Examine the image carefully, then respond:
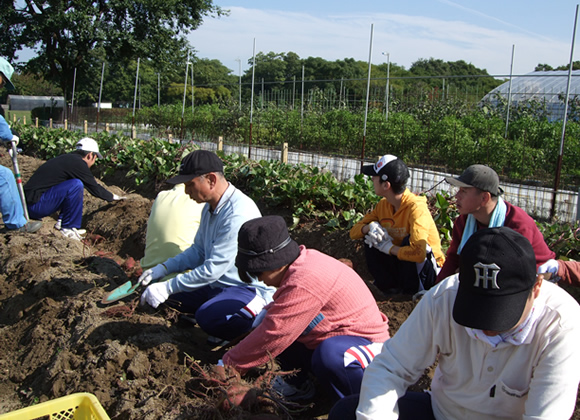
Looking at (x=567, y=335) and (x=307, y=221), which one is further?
A: (x=307, y=221)

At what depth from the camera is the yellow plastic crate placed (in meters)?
1.97

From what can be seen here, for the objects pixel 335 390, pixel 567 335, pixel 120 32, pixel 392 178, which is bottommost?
pixel 335 390

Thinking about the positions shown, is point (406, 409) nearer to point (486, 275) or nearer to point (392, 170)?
point (486, 275)

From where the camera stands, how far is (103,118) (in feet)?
91.1

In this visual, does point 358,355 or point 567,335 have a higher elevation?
point 567,335

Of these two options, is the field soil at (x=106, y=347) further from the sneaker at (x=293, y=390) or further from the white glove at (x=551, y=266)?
the white glove at (x=551, y=266)

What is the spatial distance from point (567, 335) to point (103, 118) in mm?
28748

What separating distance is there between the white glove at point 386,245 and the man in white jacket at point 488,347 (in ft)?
6.97

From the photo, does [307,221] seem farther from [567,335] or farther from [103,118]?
[103,118]

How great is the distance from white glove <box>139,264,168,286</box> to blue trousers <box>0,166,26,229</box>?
3058 millimetres

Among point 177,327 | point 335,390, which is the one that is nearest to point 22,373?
point 177,327

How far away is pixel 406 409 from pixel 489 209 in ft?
5.30

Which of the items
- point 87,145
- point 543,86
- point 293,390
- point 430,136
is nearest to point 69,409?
point 293,390

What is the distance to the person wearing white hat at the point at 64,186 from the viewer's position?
19.6 ft
